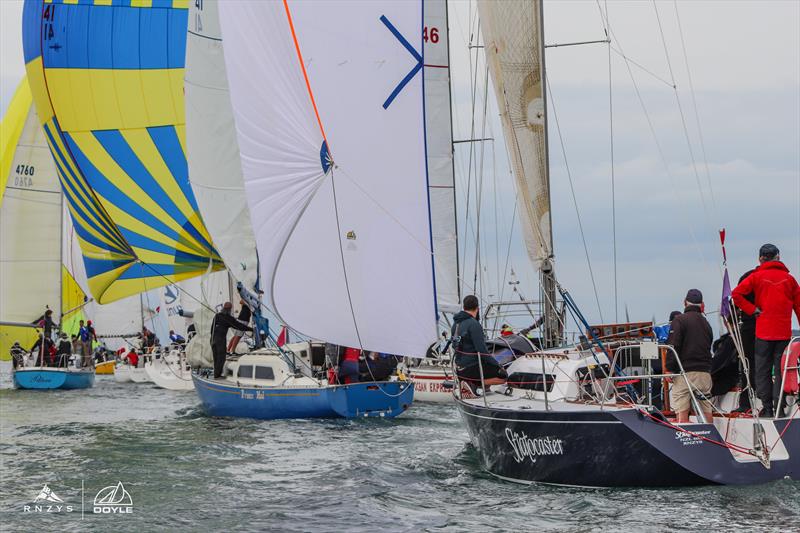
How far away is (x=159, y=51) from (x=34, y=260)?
11.3 meters

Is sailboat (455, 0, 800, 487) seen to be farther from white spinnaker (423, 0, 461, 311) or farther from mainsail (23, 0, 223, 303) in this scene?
mainsail (23, 0, 223, 303)

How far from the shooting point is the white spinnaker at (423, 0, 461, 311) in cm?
2031

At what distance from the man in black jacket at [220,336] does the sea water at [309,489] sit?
2165 millimetres

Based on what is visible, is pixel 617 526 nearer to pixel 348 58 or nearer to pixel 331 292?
pixel 331 292

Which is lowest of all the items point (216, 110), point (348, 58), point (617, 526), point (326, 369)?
point (617, 526)

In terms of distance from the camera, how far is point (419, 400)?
80.9 feet

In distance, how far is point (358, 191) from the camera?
1280 cm

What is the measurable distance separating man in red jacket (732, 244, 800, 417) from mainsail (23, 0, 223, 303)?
55.2 feet

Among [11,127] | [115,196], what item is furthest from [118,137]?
[11,127]

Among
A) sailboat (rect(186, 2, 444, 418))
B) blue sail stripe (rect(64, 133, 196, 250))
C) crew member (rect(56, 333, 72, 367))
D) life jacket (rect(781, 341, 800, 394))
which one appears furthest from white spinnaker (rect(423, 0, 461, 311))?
crew member (rect(56, 333, 72, 367))

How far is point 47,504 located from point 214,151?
14090mm

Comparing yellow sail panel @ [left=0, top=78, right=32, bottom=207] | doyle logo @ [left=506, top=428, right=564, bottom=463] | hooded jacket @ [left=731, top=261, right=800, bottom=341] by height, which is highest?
yellow sail panel @ [left=0, top=78, right=32, bottom=207]

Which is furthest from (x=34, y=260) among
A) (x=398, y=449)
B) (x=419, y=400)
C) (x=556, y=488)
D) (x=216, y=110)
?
(x=556, y=488)

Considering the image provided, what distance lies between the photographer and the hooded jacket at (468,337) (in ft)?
40.7
